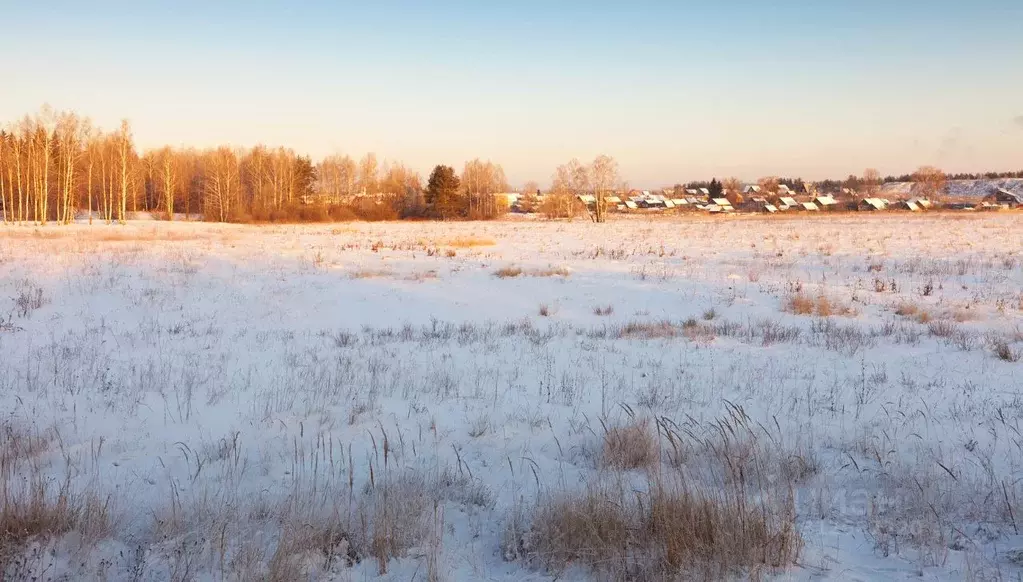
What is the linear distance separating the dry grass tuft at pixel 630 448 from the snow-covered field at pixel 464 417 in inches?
3.9

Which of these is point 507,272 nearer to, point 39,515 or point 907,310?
point 907,310

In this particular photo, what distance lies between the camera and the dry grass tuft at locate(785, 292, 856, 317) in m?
12.3

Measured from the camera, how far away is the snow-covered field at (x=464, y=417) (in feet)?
11.7

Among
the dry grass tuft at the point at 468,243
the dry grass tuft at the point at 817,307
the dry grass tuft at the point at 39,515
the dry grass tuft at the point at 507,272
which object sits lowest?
the dry grass tuft at the point at 39,515

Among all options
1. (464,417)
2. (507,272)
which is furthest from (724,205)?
(464,417)

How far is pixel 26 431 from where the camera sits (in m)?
5.32

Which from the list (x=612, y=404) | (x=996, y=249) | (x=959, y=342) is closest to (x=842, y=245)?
(x=996, y=249)

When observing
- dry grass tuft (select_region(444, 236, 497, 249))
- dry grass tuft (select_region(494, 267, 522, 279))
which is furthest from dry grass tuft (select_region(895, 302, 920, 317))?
dry grass tuft (select_region(444, 236, 497, 249))

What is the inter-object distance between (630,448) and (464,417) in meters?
1.84

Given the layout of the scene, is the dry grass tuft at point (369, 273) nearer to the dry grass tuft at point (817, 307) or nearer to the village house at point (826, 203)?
the dry grass tuft at point (817, 307)

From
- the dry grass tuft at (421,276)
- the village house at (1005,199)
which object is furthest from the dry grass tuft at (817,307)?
the village house at (1005,199)

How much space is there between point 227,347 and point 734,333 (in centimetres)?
841

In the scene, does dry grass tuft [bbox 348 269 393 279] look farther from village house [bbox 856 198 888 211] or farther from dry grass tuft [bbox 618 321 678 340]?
village house [bbox 856 198 888 211]

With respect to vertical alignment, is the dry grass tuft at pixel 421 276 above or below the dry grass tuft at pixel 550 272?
below
